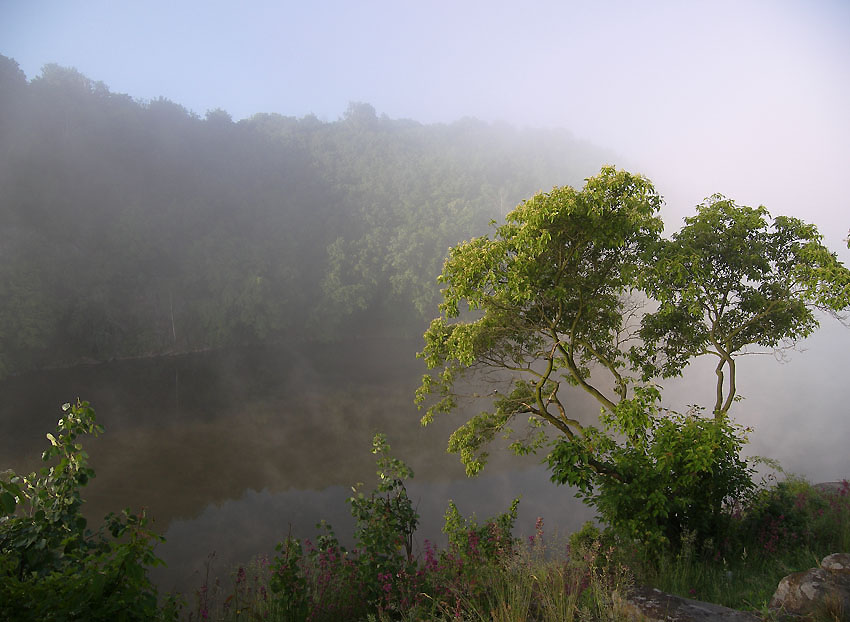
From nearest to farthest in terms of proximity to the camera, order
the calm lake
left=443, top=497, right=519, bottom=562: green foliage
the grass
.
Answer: the grass
left=443, top=497, right=519, bottom=562: green foliage
the calm lake

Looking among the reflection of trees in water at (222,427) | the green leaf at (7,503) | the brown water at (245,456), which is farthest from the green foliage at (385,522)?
the reflection of trees in water at (222,427)

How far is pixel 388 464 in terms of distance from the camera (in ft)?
18.4

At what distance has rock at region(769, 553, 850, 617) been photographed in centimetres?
301

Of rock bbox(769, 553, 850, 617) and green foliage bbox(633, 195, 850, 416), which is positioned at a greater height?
green foliage bbox(633, 195, 850, 416)

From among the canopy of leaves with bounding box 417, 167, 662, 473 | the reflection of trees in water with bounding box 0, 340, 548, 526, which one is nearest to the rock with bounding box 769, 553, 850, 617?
the canopy of leaves with bounding box 417, 167, 662, 473

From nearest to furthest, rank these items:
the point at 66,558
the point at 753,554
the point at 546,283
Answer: the point at 66,558, the point at 753,554, the point at 546,283

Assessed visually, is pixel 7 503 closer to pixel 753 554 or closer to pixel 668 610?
pixel 668 610

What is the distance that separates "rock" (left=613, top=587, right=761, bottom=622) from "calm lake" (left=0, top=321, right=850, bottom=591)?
3.17m

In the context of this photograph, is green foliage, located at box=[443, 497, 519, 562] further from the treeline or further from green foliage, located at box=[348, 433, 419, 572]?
the treeline

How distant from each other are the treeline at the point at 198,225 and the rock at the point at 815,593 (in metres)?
35.3

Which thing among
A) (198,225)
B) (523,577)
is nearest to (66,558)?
(523,577)

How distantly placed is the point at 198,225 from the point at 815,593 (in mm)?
52465

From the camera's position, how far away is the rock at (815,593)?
3009 mm

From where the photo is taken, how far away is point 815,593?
3143 millimetres
